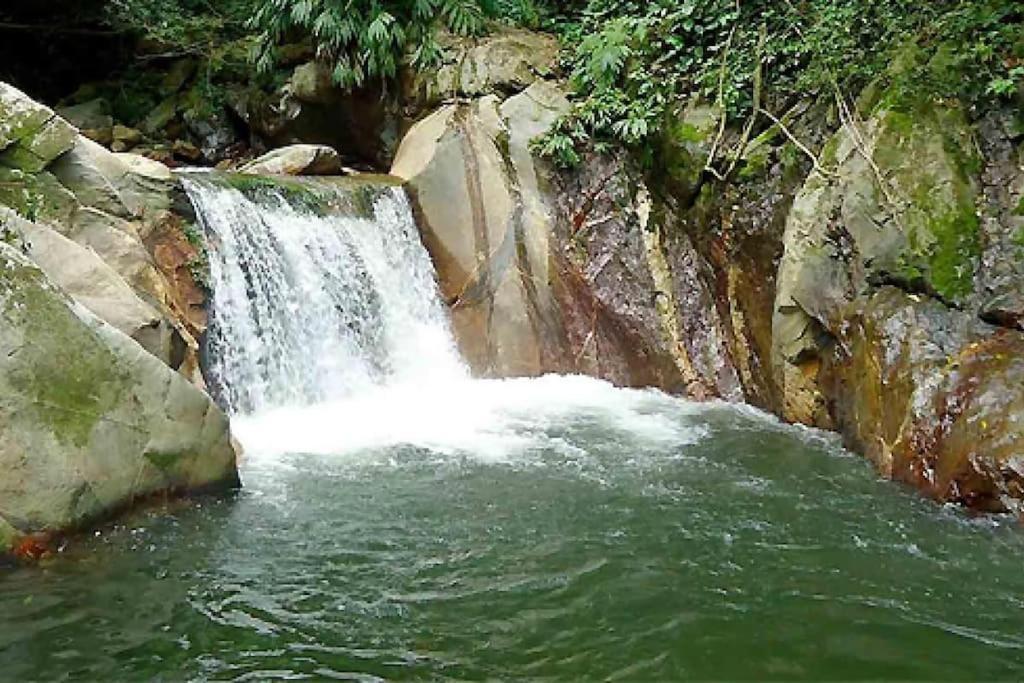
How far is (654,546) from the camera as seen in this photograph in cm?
532

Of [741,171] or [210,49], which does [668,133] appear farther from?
[210,49]

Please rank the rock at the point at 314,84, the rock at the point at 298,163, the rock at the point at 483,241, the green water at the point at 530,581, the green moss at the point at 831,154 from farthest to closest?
the rock at the point at 314,84
the rock at the point at 298,163
the rock at the point at 483,241
the green moss at the point at 831,154
the green water at the point at 530,581

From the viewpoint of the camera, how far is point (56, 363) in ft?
17.6

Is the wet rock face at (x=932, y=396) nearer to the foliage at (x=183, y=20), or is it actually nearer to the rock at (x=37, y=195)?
the rock at (x=37, y=195)

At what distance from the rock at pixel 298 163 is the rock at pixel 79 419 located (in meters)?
5.06

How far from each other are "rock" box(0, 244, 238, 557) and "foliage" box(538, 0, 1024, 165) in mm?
Result: 5436

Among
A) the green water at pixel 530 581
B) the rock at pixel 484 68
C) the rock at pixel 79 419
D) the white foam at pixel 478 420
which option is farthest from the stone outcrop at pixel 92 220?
the rock at pixel 484 68

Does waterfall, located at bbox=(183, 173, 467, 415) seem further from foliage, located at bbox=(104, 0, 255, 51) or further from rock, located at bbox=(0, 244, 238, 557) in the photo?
foliage, located at bbox=(104, 0, 255, 51)

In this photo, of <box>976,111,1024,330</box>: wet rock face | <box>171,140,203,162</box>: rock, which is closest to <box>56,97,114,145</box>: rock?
<box>171,140,203,162</box>: rock

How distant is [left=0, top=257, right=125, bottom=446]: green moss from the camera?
5.24m

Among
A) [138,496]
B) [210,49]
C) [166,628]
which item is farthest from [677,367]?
[210,49]

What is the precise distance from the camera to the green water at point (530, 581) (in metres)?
4.06

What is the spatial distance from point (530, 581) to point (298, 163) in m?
7.23

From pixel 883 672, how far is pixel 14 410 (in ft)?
15.0
